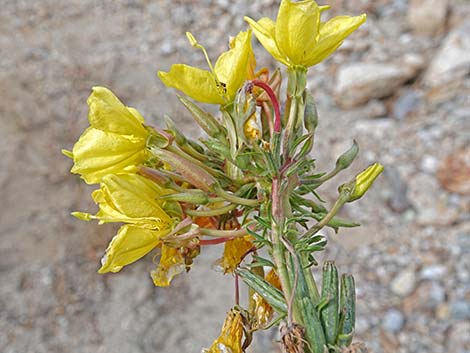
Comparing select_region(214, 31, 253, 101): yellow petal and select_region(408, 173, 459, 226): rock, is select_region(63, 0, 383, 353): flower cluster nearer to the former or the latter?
select_region(214, 31, 253, 101): yellow petal

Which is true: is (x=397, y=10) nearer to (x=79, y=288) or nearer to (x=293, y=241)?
(x=79, y=288)

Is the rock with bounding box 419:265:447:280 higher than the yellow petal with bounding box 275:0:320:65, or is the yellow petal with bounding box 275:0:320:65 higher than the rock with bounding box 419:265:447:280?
the rock with bounding box 419:265:447:280

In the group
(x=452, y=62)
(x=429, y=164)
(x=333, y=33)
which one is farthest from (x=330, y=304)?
(x=452, y=62)

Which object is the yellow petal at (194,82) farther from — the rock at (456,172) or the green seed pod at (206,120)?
the rock at (456,172)

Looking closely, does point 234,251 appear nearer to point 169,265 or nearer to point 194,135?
point 169,265

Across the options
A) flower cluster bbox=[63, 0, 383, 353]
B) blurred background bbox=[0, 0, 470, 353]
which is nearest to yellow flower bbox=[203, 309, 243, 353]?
flower cluster bbox=[63, 0, 383, 353]

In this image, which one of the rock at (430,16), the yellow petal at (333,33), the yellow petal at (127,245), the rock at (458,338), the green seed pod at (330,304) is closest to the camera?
the green seed pod at (330,304)

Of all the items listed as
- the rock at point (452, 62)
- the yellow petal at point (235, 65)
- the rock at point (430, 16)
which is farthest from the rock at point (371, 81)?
the yellow petal at point (235, 65)
